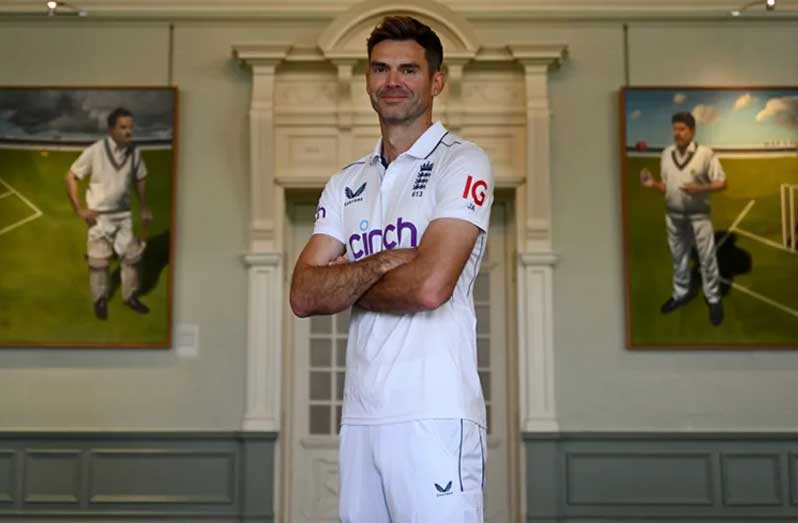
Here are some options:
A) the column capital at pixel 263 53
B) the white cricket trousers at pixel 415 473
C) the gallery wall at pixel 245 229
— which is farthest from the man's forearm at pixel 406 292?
the column capital at pixel 263 53

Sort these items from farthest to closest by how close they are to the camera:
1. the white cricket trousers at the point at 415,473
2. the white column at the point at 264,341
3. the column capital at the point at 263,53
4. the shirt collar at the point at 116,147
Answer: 1. the shirt collar at the point at 116,147
2. the column capital at the point at 263,53
3. the white column at the point at 264,341
4. the white cricket trousers at the point at 415,473

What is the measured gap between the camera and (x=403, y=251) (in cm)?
224

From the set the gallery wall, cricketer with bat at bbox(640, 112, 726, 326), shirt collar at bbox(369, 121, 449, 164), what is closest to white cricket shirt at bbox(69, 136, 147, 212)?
the gallery wall

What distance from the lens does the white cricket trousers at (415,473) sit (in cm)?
202

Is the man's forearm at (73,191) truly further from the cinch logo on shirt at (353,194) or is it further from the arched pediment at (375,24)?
the cinch logo on shirt at (353,194)

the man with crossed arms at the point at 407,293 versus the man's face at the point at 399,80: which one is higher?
the man's face at the point at 399,80

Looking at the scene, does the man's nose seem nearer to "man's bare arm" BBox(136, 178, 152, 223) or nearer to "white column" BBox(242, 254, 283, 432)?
"white column" BBox(242, 254, 283, 432)

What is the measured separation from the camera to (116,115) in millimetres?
6312

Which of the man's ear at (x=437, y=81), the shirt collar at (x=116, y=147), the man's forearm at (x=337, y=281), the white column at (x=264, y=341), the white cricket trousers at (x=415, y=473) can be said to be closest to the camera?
the white cricket trousers at (x=415, y=473)

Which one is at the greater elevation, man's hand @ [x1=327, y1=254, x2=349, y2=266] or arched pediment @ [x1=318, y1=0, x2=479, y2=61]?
arched pediment @ [x1=318, y1=0, x2=479, y2=61]

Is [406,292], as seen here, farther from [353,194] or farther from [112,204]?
[112,204]

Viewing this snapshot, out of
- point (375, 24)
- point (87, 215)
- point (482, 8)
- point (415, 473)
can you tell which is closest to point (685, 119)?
point (482, 8)

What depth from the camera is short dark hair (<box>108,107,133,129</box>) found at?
20.7 feet

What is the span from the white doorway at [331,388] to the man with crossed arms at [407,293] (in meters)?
4.00
